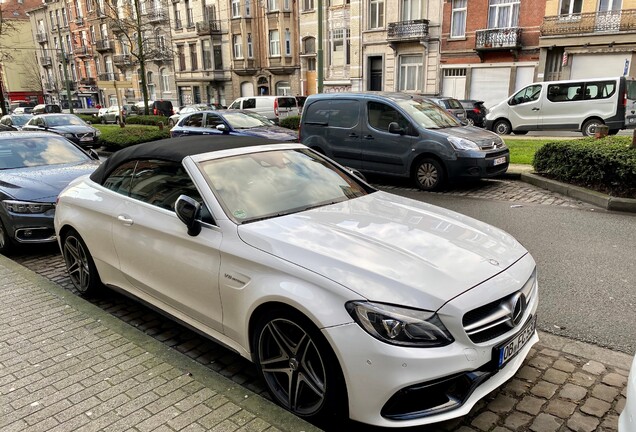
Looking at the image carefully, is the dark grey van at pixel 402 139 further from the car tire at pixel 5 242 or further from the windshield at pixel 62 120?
the windshield at pixel 62 120

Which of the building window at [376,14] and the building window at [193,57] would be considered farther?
the building window at [193,57]

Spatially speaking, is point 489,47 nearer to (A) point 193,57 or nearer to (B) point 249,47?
(B) point 249,47

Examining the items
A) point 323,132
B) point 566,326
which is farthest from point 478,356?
point 323,132

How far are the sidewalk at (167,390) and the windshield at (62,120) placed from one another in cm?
1669

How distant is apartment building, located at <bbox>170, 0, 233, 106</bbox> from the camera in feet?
140

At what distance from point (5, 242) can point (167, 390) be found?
15.3ft

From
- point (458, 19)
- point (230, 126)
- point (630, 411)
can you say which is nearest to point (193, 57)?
point (458, 19)

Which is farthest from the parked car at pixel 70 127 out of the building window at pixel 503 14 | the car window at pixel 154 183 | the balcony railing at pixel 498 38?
the building window at pixel 503 14

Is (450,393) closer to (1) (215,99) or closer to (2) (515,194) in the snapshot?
(2) (515,194)

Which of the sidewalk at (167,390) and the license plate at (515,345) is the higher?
the license plate at (515,345)

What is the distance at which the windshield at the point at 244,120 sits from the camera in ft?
42.3

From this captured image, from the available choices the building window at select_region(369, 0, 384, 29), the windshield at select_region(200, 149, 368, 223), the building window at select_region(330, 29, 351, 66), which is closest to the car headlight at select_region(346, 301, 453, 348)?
the windshield at select_region(200, 149, 368, 223)

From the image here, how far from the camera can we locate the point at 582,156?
26.8ft

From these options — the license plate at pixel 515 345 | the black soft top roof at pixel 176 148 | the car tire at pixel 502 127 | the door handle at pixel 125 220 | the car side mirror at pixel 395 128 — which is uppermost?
the black soft top roof at pixel 176 148
